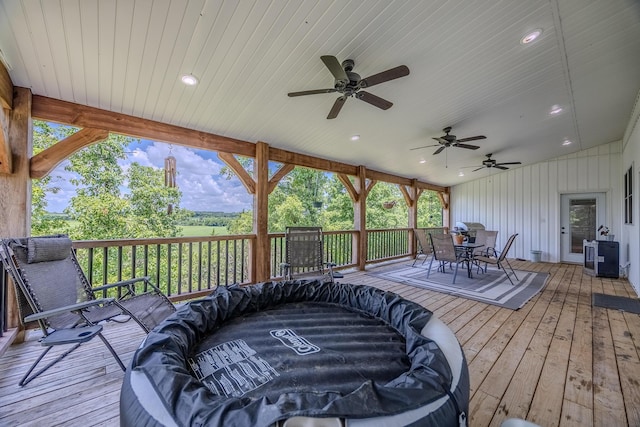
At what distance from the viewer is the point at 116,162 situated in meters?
7.07

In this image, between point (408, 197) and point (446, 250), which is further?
point (408, 197)

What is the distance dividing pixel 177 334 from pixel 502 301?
4314mm

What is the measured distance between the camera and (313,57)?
2.64 m

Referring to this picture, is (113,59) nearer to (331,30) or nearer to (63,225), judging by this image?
(331,30)

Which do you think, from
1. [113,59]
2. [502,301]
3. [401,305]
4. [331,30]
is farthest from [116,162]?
[502,301]

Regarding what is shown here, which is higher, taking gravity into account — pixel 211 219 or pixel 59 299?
pixel 211 219

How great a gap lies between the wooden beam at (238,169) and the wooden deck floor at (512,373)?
249 centimetres

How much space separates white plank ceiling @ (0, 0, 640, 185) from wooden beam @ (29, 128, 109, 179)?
37 cm

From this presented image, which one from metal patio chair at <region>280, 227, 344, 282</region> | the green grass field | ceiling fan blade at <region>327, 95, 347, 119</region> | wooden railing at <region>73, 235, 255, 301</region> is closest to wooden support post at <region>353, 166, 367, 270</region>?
metal patio chair at <region>280, 227, 344, 282</region>

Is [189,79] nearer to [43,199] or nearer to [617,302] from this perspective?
[43,199]

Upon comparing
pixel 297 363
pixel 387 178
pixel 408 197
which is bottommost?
pixel 297 363

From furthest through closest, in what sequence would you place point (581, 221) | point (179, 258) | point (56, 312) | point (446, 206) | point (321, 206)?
point (321, 206), point (446, 206), point (581, 221), point (179, 258), point (56, 312)

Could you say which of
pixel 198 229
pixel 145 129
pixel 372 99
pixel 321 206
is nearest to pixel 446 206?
pixel 321 206

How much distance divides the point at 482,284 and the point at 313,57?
15.6 ft
